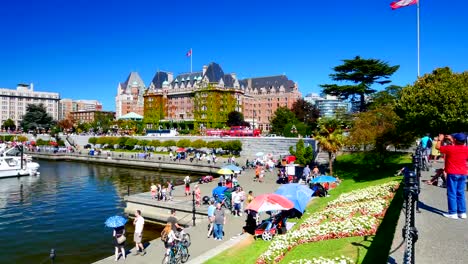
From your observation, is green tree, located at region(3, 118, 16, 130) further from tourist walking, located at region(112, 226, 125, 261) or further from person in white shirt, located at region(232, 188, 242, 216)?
tourist walking, located at region(112, 226, 125, 261)

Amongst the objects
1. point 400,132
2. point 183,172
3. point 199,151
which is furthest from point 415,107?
point 199,151

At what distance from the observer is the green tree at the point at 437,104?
79.4 ft

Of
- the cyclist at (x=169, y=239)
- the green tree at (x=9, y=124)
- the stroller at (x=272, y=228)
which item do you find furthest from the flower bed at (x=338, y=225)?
the green tree at (x=9, y=124)

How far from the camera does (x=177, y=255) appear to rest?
13.8m

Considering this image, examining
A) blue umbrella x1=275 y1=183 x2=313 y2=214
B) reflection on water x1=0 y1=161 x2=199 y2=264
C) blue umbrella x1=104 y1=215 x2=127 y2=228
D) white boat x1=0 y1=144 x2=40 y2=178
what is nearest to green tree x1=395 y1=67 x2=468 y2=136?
blue umbrella x1=275 y1=183 x2=313 y2=214

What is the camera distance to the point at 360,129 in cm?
3164

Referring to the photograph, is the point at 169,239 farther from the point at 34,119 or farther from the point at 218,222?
the point at 34,119

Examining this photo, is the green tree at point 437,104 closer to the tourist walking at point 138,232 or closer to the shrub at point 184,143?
the tourist walking at point 138,232

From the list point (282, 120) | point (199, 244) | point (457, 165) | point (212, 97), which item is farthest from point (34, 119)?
point (457, 165)

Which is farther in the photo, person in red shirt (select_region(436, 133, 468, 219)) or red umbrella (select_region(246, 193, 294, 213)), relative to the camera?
red umbrella (select_region(246, 193, 294, 213))


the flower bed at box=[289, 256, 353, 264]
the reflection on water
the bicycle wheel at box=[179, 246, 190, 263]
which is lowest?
the reflection on water

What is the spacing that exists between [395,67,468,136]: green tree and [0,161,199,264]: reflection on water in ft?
64.5

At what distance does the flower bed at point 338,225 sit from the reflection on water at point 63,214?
10922 millimetres

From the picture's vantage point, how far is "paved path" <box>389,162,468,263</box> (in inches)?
281
